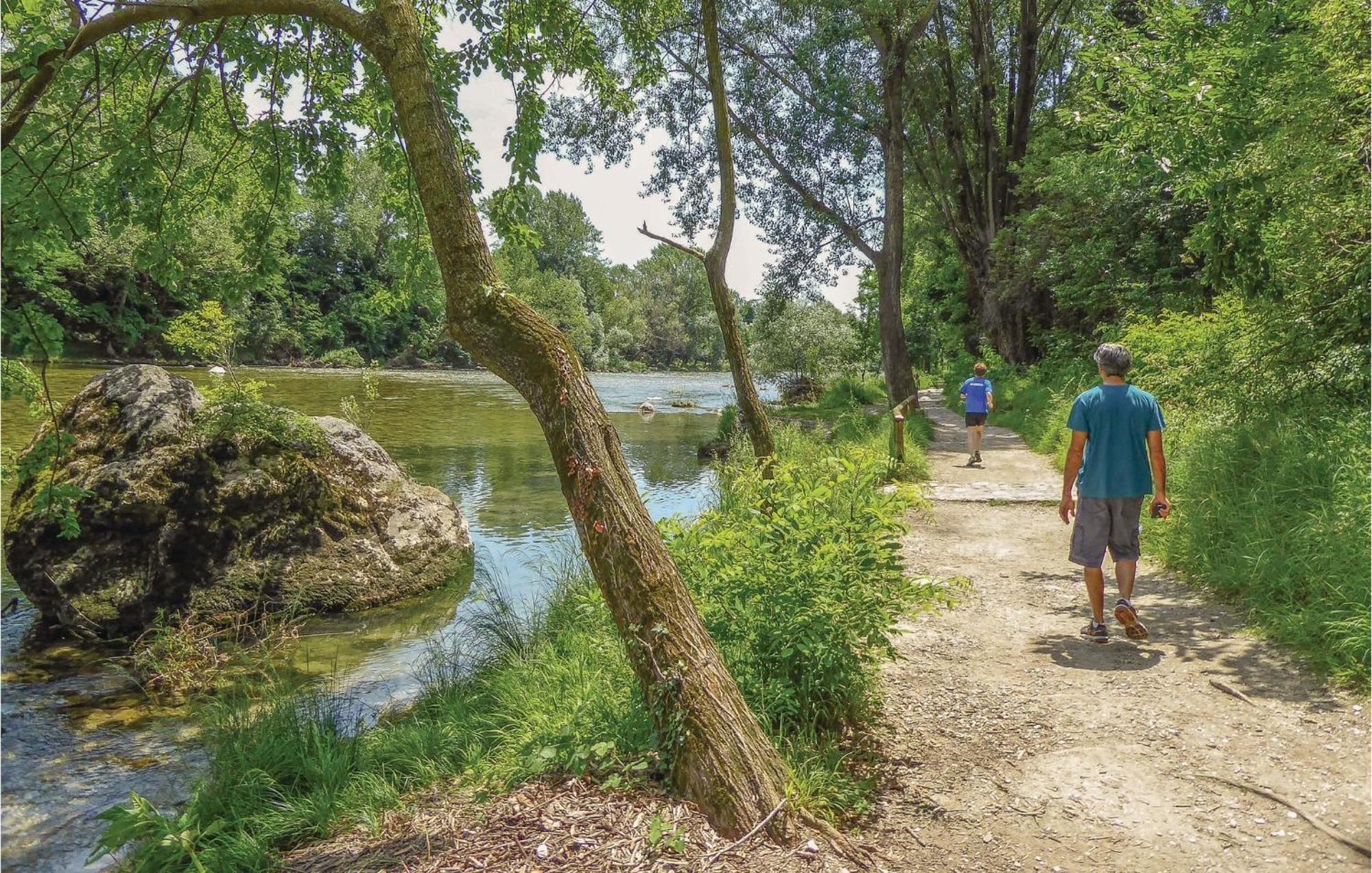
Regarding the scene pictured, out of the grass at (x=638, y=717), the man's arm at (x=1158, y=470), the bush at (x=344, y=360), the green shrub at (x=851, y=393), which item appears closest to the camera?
the grass at (x=638, y=717)

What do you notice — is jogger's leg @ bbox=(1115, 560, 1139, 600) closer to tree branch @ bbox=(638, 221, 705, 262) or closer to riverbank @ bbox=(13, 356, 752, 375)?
tree branch @ bbox=(638, 221, 705, 262)

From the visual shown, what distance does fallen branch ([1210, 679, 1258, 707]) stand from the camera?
3904mm

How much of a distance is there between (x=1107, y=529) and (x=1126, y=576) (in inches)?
13.1

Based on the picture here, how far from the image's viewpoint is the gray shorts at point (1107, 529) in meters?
4.93

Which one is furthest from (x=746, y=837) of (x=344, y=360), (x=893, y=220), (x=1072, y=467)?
(x=344, y=360)

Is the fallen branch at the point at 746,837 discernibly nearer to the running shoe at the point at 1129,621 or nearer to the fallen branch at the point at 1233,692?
the fallen branch at the point at 1233,692

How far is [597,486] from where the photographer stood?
124 inches

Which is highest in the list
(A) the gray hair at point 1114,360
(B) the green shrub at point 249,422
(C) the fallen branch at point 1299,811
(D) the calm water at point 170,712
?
(A) the gray hair at point 1114,360

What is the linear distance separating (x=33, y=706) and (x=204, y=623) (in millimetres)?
1432

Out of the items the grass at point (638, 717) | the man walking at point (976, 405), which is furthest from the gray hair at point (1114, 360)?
the man walking at point (976, 405)

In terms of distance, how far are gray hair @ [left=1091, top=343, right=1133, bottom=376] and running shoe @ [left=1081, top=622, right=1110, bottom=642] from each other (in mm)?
1704

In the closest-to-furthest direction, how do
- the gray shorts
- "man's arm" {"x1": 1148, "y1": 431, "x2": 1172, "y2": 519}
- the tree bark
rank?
"man's arm" {"x1": 1148, "y1": 431, "x2": 1172, "y2": 519} < the gray shorts < the tree bark

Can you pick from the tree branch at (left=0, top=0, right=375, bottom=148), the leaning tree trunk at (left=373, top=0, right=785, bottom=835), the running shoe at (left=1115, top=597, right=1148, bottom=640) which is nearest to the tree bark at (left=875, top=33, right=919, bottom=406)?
the running shoe at (left=1115, top=597, right=1148, bottom=640)

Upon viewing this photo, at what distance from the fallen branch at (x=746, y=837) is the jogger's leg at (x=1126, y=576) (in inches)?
130
